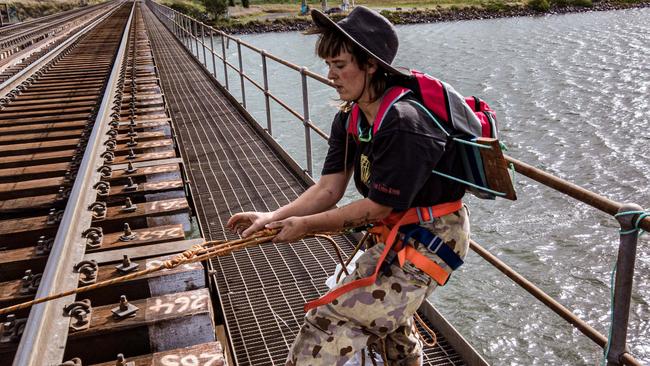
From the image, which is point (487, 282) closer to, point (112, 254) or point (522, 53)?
point (112, 254)

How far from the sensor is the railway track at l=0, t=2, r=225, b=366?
268 cm

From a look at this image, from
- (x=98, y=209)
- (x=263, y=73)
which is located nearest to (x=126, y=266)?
(x=98, y=209)

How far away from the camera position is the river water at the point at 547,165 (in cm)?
861

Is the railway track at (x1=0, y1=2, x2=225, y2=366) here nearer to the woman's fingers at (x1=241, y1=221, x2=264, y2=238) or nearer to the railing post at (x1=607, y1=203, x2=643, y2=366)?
the woman's fingers at (x1=241, y1=221, x2=264, y2=238)

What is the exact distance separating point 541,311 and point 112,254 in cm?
708

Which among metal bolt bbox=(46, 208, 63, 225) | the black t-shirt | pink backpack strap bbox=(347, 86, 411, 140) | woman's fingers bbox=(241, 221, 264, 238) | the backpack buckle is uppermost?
pink backpack strap bbox=(347, 86, 411, 140)

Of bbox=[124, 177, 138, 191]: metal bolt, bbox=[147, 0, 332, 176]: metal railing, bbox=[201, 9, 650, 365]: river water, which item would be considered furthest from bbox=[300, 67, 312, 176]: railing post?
bbox=[124, 177, 138, 191]: metal bolt

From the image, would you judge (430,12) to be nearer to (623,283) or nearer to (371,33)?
(371,33)

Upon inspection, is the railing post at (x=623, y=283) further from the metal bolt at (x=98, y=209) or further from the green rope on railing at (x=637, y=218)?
the metal bolt at (x=98, y=209)

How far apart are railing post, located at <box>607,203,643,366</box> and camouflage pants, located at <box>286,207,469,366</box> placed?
0.50 metres

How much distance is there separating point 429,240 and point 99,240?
201cm

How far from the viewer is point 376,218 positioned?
2.09 metres

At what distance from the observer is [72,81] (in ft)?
31.8

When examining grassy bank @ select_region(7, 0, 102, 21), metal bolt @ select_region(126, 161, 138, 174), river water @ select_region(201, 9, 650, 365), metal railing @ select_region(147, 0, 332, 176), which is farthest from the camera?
grassy bank @ select_region(7, 0, 102, 21)
